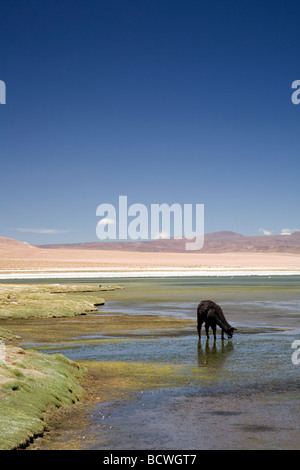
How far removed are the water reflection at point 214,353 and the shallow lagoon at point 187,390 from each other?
0.10 ft

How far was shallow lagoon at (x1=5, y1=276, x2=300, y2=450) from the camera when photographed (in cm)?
975

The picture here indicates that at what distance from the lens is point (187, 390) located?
13375 mm

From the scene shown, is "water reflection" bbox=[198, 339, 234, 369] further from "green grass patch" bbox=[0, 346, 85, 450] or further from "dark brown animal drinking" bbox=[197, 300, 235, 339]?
"green grass patch" bbox=[0, 346, 85, 450]

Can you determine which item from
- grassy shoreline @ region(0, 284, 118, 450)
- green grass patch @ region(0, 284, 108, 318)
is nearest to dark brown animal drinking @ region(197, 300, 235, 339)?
grassy shoreline @ region(0, 284, 118, 450)

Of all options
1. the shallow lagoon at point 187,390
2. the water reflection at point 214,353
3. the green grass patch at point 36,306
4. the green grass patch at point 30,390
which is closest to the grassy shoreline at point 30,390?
the green grass patch at point 30,390

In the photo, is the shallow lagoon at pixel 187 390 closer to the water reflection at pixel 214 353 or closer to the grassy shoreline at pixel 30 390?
the water reflection at pixel 214 353

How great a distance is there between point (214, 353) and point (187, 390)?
18.0 ft

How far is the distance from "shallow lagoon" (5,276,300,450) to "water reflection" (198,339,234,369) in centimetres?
3

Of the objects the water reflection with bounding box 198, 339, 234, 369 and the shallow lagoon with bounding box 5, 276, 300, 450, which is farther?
the water reflection with bounding box 198, 339, 234, 369

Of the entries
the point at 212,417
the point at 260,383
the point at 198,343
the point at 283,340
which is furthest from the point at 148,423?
the point at 283,340

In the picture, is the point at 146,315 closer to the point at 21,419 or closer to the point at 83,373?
the point at 83,373

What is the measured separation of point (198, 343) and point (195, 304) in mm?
19198

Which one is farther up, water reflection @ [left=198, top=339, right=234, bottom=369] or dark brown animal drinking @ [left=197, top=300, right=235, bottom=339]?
dark brown animal drinking @ [left=197, top=300, right=235, bottom=339]

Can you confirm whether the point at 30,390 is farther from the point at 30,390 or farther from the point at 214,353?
the point at 214,353
